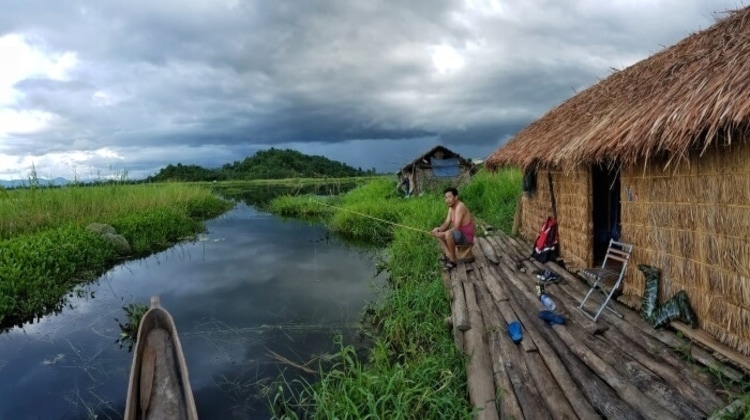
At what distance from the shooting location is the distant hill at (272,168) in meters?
56.4

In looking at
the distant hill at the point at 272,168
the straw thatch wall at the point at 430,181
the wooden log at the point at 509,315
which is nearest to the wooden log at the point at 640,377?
the wooden log at the point at 509,315

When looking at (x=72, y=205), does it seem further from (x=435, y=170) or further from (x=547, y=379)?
(x=435, y=170)

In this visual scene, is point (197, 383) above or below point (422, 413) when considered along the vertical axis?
below

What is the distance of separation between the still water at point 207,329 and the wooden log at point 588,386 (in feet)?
9.14

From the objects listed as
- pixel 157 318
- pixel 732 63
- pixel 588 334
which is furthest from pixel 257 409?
pixel 732 63

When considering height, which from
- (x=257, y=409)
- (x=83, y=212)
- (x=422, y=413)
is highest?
(x=83, y=212)

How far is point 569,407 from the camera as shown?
314 centimetres

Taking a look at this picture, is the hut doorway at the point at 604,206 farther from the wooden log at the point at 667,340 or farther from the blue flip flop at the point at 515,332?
the blue flip flop at the point at 515,332

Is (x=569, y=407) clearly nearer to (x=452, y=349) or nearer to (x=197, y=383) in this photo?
(x=452, y=349)

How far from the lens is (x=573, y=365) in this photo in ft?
12.1

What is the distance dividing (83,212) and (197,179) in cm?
4593

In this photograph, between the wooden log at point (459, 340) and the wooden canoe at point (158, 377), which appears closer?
the wooden canoe at point (158, 377)

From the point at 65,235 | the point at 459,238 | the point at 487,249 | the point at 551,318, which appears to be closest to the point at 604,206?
the point at 487,249

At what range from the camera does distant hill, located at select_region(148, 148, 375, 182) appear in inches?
2219
